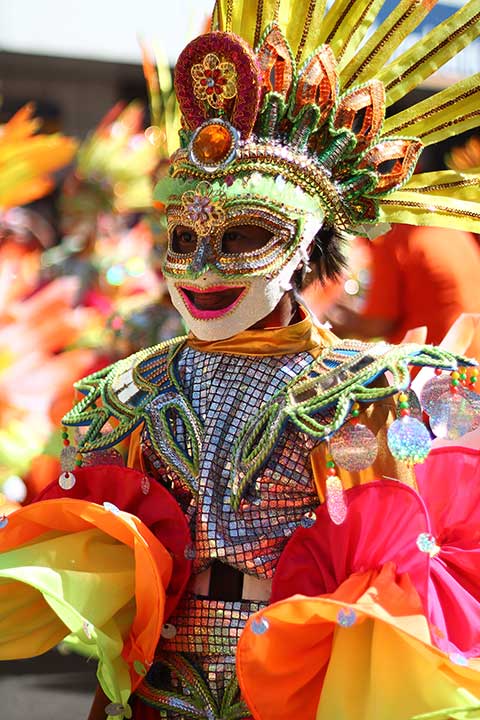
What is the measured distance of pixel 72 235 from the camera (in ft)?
23.4

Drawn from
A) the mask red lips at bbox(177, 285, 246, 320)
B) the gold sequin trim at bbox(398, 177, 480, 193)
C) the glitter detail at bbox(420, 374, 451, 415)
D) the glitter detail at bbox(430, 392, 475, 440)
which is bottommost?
the glitter detail at bbox(430, 392, 475, 440)

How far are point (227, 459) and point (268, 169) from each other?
0.60 m

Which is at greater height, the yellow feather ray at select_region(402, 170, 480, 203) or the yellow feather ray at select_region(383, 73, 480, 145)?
the yellow feather ray at select_region(383, 73, 480, 145)

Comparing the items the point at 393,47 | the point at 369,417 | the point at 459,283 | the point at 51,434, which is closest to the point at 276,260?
the point at 369,417

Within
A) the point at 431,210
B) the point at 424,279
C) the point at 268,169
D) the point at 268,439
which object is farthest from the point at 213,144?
the point at 424,279

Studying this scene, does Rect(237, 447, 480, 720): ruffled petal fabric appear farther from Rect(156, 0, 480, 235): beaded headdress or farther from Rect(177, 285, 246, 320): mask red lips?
Rect(156, 0, 480, 235): beaded headdress

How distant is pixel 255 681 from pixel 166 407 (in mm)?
646

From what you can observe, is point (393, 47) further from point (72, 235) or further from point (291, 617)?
point (72, 235)

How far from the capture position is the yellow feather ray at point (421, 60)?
2.46m

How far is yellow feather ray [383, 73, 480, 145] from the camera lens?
2.43 m

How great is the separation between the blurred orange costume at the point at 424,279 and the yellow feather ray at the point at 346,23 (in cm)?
197

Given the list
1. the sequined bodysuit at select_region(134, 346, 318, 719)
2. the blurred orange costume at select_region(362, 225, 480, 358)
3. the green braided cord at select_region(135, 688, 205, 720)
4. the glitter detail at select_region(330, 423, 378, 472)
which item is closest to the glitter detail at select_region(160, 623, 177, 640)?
the sequined bodysuit at select_region(134, 346, 318, 719)

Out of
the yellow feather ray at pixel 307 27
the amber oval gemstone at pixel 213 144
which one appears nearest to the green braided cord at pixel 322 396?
the amber oval gemstone at pixel 213 144

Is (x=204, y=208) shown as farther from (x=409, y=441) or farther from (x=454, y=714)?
(x=454, y=714)
